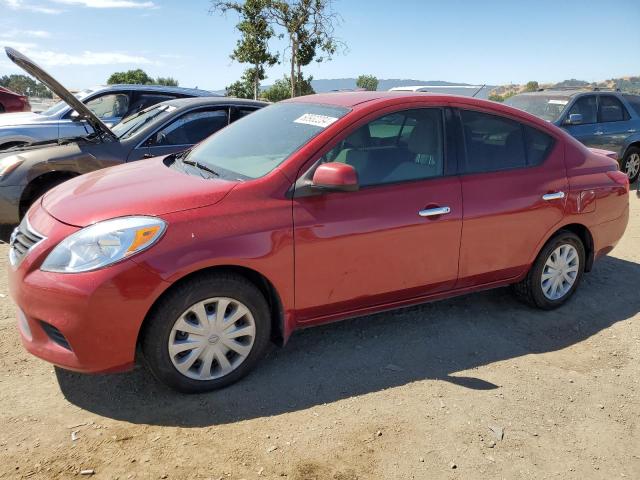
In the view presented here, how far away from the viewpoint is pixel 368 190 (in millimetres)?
3387

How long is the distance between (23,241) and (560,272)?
3.79 meters

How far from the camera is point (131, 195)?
309cm

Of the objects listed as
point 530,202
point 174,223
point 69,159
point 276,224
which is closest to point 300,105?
point 276,224

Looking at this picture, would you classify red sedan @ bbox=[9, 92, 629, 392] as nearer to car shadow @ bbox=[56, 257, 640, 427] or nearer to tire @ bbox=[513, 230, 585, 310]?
tire @ bbox=[513, 230, 585, 310]

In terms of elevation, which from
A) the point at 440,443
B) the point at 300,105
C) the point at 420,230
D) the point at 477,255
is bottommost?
the point at 440,443

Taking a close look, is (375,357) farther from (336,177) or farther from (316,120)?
(316,120)

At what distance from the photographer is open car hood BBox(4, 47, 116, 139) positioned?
4992 millimetres

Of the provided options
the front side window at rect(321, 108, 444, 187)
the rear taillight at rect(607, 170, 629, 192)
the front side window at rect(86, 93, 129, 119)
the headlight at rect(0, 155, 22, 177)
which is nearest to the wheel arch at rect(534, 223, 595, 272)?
the rear taillight at rect(607, 170, 629, 192)

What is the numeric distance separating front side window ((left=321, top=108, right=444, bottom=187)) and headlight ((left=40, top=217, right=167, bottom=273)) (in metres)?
1.11

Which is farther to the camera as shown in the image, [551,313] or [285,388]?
[551,313]

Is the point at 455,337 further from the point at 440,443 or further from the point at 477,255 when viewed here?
the point at 440,443

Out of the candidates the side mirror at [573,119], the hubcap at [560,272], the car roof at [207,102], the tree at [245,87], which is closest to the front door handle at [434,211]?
the hubcap at [560,272]

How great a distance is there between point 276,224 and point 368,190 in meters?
0.66

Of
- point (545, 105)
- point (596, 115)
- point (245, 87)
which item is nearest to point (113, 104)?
point (545, 105)
